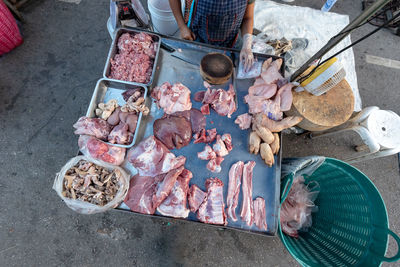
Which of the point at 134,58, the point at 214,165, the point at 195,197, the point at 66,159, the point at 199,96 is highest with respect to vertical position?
the point at 134,58

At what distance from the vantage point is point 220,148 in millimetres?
2260

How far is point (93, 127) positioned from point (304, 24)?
414cm

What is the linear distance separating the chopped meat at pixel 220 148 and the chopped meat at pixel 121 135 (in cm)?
91

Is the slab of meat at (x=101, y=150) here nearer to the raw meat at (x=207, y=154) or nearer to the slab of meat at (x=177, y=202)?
the slab of meat at (x=177, y=202)

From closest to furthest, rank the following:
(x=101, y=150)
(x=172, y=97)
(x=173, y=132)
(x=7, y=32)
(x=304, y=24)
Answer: (x=101, y=150)
(x=173, y=132)
(x=172, y=97)
(x=7, y=32)
(x=304, y=24)

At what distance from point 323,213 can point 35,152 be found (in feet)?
13.6

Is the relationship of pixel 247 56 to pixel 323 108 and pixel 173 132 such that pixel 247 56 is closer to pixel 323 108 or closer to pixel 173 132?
pixel 323 108

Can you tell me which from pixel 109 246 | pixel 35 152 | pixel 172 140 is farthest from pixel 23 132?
pixel 172 140

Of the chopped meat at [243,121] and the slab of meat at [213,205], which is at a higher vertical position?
the chopped meat at [243,121]

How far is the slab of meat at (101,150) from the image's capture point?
204cm

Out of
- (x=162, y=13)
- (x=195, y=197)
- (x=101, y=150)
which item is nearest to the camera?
(x=101, y=150)

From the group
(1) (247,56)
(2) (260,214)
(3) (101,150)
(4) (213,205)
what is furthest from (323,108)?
(3) (101,150)

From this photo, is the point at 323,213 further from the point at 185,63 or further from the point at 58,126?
the point at 58,126

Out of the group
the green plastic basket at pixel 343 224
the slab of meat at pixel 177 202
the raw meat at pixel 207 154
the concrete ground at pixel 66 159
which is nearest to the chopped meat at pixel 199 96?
the raw meat at pixel 207 154
